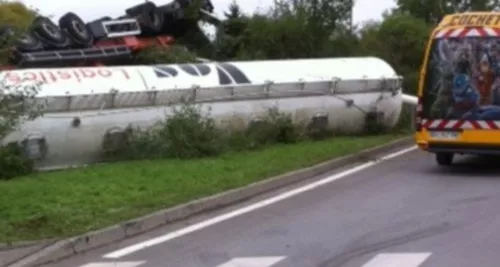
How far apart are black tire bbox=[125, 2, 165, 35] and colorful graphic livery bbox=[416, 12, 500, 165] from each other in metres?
17.0

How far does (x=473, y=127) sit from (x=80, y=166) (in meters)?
6.66

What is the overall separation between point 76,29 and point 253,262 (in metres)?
22.0

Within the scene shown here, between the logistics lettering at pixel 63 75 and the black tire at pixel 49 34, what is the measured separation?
8442 mm

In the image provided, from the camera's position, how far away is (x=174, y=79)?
22109 mm

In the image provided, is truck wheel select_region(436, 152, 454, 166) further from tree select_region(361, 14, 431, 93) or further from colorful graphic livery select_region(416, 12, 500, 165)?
tree select_region(361, 14, 431, 93)

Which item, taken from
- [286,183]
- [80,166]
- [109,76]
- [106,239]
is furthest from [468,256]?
[109,76]

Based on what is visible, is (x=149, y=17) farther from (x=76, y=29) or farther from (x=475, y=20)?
(x=475, y=20)

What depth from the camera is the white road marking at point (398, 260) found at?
10.6 metres

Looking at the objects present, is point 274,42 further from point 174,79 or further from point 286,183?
point 286,183

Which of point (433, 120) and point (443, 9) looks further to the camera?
point (443, 9)

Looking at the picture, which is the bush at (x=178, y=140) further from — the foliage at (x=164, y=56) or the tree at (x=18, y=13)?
the foliage at (x=164, y=56)

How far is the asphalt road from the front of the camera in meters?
11.0

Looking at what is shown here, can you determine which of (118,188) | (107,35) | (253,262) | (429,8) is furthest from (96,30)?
(253,262)

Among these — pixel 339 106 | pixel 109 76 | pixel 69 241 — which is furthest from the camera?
pixel 339 106
